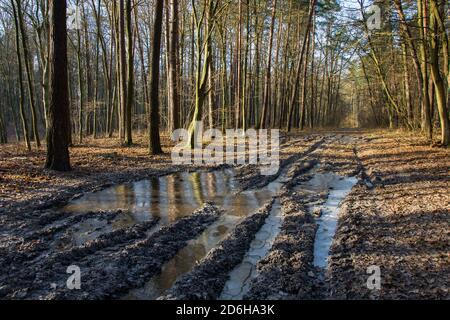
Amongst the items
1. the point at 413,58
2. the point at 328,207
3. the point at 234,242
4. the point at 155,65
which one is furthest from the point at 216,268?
the point at 413,58

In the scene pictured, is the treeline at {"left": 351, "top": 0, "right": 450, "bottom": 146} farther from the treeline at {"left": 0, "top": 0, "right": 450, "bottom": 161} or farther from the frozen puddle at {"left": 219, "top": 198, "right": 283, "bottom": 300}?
the frozen puddle at {"left": 219, "top": 198, "right": 283, "bottom": 300}

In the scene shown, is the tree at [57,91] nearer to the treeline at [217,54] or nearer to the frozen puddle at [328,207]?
the treeline at [217,54]

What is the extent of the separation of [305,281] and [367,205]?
382 centimetres

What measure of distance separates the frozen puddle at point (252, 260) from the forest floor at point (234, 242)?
7 cm

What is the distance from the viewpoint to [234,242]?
18.0 ft

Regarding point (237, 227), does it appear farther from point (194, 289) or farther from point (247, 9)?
point (247, 9)

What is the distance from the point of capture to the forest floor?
13.3 feet

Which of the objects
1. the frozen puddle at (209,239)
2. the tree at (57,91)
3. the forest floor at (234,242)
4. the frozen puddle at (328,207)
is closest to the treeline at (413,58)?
the frozen puddle at (328,207)

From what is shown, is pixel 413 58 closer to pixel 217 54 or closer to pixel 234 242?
pixel 234 242

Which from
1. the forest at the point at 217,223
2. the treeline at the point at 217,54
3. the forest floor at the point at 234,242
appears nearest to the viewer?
the forest floor at the point at 234,242

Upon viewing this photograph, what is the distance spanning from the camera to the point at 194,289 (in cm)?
398

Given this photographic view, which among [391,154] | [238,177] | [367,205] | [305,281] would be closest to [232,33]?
[391,154]

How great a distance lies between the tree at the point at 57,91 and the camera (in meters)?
10.2

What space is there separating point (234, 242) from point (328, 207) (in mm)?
3012
